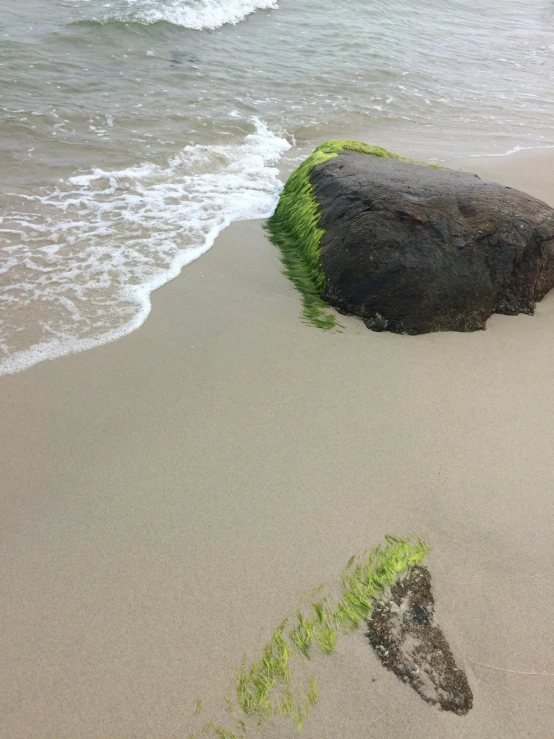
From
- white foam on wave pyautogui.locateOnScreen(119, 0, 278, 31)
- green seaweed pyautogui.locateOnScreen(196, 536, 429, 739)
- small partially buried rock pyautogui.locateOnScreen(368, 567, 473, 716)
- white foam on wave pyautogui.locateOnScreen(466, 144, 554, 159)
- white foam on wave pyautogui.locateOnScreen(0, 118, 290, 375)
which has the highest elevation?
white foam on wave pyautogui.locateOnScreen(119, 0, 278, 31)

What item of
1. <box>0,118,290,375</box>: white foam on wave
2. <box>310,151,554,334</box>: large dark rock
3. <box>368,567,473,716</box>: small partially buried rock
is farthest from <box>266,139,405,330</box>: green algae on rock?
<box>368,567,473,716</box>: small partially buried rock

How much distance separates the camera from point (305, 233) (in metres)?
4.54

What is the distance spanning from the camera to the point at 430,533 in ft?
8.35

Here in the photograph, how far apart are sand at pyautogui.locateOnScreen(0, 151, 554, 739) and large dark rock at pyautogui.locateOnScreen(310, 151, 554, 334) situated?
19cm

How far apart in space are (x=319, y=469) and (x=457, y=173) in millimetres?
3160

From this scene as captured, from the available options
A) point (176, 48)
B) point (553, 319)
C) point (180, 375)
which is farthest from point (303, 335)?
point (176, 48)

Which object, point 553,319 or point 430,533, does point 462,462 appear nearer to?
point 430,533

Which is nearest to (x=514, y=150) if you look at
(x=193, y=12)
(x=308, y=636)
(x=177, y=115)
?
(x=177, y=115)

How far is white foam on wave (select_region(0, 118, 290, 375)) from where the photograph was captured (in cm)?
364

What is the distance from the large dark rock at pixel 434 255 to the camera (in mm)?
3787

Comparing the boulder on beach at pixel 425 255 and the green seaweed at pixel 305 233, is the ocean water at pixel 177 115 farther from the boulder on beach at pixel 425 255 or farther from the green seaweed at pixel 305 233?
the boulder on beach at pixel 425 255

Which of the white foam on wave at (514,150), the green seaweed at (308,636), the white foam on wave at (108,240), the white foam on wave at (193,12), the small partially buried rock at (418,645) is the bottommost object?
the green seaweed at (308,636)

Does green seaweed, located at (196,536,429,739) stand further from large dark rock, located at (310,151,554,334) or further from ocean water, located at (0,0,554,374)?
ocean water, located at (0,0,554,374)

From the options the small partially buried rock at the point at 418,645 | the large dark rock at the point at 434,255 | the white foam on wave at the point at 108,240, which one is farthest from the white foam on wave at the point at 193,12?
the small partially buried rock at the point at 418,645
